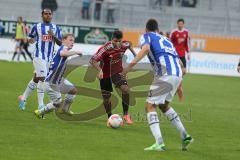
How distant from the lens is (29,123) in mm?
13711

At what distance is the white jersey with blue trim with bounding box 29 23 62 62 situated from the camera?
15961mm

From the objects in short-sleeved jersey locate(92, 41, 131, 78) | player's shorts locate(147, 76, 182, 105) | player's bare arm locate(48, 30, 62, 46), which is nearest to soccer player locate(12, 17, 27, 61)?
player's bare arm locate(48, 30, 62, 46)

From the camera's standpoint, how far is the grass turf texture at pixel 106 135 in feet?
34.6

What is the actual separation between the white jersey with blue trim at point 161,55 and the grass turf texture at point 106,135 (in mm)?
1365

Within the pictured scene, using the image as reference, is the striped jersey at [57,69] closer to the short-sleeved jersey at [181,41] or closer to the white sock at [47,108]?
the white sock at [47,108]

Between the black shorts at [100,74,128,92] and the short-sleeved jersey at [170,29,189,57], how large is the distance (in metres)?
7.85

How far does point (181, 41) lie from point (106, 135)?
34.1 feet

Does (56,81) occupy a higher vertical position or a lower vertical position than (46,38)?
lower

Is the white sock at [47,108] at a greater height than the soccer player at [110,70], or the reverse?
the soccer player at [110,70]

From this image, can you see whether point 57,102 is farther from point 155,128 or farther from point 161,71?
point 155,128


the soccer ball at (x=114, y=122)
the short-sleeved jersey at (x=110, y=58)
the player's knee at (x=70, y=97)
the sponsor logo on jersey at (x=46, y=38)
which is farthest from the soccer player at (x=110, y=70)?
the sponsor logo on jersey at (x=46, y=38)

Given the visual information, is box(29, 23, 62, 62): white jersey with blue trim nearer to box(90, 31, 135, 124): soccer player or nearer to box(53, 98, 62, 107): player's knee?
box(90, 31, 135, 124): soccer player

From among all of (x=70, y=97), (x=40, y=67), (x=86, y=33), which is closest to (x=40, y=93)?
(x=40, y=67)

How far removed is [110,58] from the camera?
14898 millimetres
